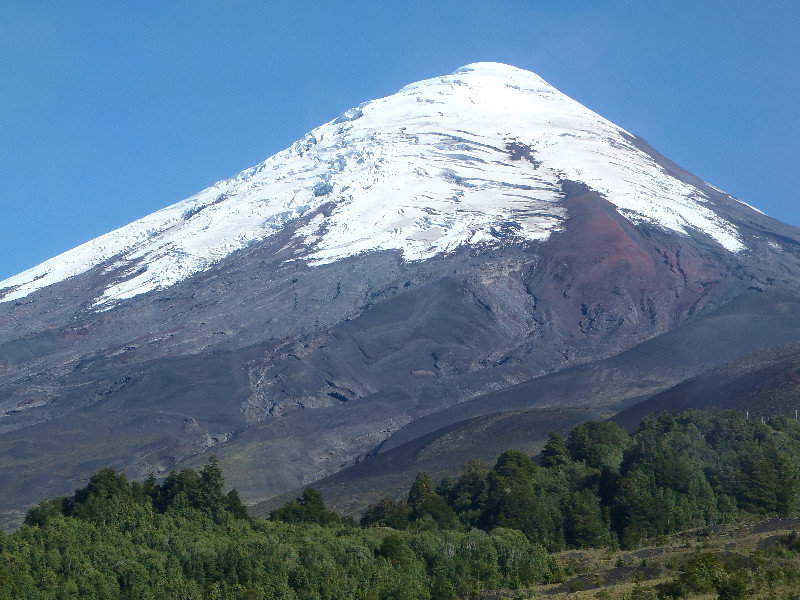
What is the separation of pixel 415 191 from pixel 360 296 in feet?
93.7

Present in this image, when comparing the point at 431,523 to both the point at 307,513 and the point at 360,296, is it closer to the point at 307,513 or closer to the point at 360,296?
the point at 307,513

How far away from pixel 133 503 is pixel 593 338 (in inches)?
3032

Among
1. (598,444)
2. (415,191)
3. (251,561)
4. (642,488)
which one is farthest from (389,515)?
(415,191)

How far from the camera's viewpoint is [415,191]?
142 metres

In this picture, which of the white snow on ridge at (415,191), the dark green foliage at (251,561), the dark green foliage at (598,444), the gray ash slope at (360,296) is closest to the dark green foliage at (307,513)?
the dark green foliage at (251,561)

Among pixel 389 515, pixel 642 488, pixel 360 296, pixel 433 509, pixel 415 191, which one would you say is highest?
pixel 415 191

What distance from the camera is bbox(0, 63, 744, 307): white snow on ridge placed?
131 m

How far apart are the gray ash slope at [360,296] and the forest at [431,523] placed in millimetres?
32815

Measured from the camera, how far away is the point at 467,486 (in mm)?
44094

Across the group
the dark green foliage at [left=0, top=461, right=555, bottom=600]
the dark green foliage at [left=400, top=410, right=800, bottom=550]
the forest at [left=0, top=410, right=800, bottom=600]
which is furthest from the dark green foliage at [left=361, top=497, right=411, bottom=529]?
the dark green foliage at [left=0, top=461, right=555, bottom=600]

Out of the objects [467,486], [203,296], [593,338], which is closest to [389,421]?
[593,338]

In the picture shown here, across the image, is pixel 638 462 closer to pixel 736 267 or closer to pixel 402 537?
pixel 402 537

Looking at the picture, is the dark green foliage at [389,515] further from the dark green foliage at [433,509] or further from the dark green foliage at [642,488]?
the dark green foliage at [642,488]

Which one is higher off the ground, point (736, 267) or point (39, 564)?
point (736, 267)
